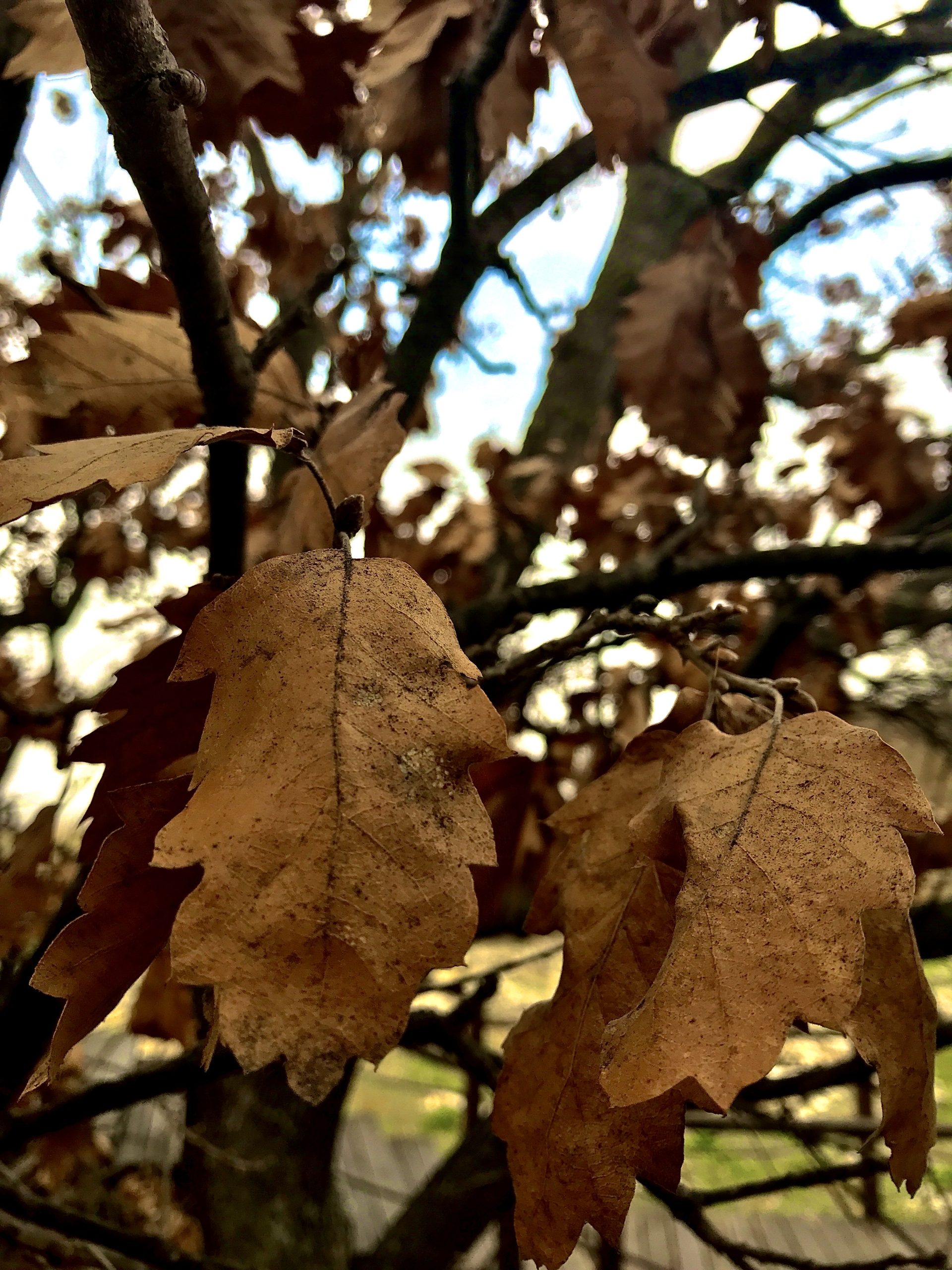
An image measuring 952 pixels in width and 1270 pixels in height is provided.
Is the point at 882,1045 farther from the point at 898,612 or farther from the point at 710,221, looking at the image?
the point at 898,612

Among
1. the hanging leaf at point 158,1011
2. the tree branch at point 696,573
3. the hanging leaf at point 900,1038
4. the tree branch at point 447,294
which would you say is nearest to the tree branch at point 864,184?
the tree branch at point 447,294

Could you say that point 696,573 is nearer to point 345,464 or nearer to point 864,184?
point 345,464

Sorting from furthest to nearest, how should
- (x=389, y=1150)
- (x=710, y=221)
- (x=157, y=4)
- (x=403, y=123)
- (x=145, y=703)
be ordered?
(x=389, y=1150), (x=710, y=221), (x=403, y=123), (x=157, y=4), (x=145, y=703)

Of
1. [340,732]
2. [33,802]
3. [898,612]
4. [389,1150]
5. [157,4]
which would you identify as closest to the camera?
[340,732]

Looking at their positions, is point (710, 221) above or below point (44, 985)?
above

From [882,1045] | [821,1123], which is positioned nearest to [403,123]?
[882,1045]

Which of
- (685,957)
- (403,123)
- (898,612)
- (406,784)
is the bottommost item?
(898,612)

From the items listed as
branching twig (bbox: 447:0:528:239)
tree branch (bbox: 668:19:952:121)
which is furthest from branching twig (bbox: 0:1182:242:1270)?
tree branch (bbox: 668:19:952:121)
